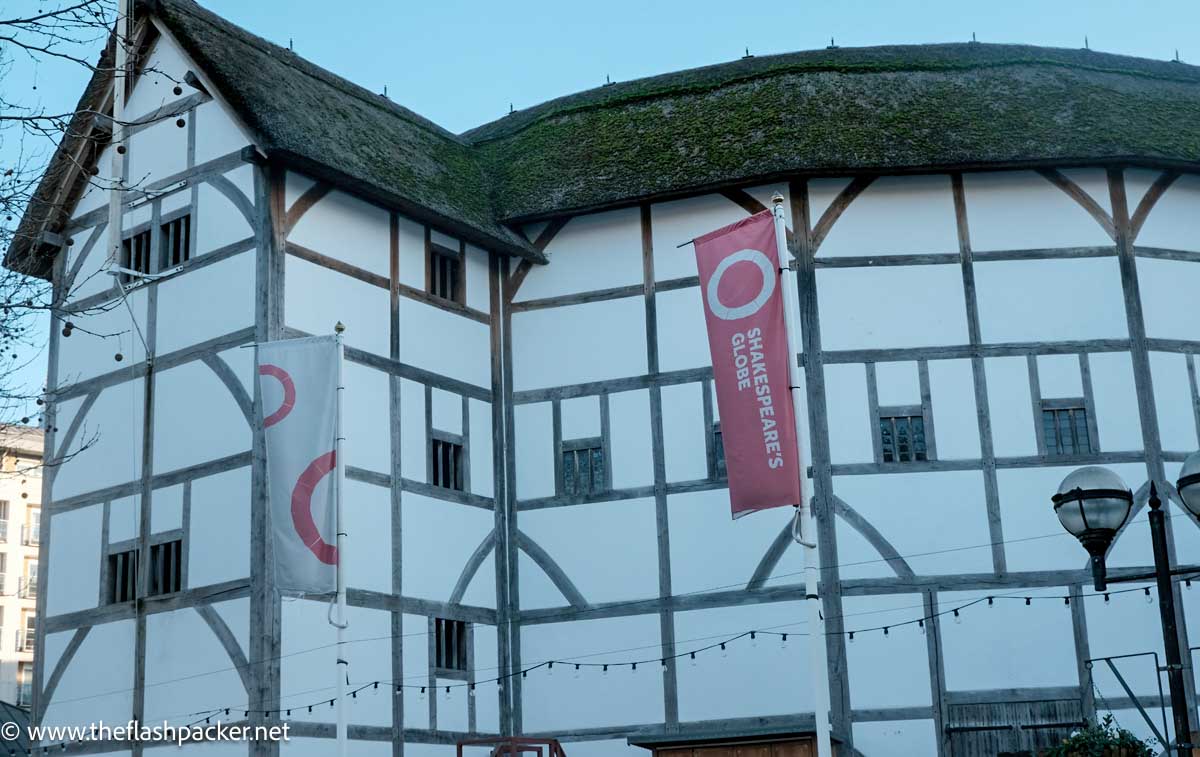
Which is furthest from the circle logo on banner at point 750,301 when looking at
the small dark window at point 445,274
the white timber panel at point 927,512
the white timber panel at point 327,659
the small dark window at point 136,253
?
the small dark window at point 136,253

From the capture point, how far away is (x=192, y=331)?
21250 mm

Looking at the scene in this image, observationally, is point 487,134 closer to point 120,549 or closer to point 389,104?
point 389,104

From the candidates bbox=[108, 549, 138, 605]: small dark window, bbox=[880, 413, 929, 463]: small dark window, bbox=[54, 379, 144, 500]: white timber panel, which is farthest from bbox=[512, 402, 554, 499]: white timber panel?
bbox=[108, 549, 138, 605]: small dark window

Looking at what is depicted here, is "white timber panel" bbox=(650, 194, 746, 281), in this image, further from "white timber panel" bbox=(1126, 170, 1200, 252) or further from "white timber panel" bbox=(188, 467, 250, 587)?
"white timber panel" bbox=(188, 467, 250, 587)

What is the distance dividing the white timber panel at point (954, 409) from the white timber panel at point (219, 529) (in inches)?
390

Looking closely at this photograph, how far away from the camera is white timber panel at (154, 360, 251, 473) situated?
66.7 ft

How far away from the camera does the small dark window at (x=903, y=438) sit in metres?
21.9

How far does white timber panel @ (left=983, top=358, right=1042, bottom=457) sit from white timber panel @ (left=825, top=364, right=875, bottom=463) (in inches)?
72.6

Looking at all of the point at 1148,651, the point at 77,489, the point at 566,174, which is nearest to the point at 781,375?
the point at 1148,651

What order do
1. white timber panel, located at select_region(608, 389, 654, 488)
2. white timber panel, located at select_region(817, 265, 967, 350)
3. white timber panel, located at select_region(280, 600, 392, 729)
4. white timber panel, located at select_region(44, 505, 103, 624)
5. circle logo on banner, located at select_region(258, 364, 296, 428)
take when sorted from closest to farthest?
1. circle logo on banner, located at select_region(258, 364, 296, 428)
2. white timber panel, located at select_region(280, 600, 392, 729)
3. white timber panel, located at select_region(44, 505, 103, 624)
4. white timber panel, located at select_region(817, 265, 967, 350)
5. white timber panel, located at select_region(608, 389, 654, 488)

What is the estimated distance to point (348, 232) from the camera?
71.9ft

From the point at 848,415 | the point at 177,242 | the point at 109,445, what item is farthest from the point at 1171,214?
the point at 109,445

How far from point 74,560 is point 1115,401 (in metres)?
15.5

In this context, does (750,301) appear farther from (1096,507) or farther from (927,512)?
(927,512)
